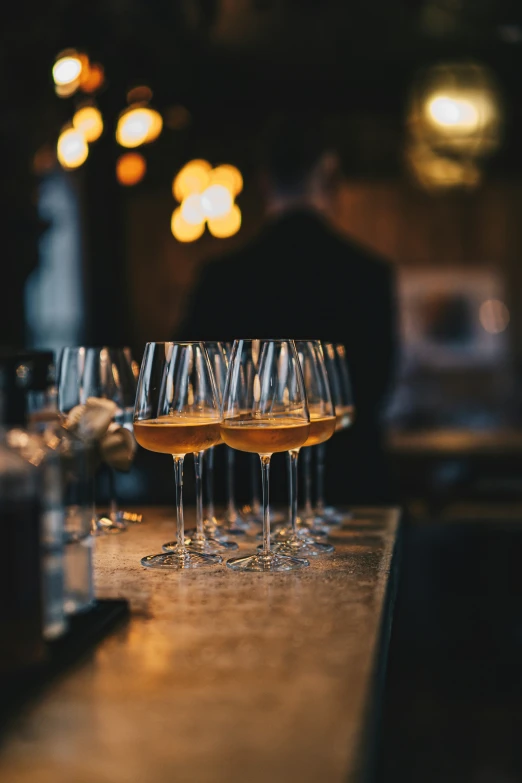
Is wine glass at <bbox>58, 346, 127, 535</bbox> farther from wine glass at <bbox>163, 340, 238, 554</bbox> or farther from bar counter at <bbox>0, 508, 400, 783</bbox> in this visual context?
bar counter at <bbox>0, 508, 400, 783</bbox>

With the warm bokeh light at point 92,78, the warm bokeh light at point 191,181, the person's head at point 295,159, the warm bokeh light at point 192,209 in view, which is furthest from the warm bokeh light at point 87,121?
the warm bokeh light at point 192,209

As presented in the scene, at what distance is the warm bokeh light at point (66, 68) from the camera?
277 centimetres

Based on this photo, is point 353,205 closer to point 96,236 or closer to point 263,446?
point 96,236

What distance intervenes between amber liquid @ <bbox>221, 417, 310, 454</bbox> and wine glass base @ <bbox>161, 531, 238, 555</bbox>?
0.60 feet

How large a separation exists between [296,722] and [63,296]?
6.78 metres

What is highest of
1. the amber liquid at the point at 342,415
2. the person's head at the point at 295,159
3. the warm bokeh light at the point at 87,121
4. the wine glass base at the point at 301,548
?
the warm bokeh light at the point at 87,121

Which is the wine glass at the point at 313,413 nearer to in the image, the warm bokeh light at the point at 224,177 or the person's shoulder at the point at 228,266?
the person's shoulder at the point at 228,266

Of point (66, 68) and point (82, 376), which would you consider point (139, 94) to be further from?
point (82, 376)

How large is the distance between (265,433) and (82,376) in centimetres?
38

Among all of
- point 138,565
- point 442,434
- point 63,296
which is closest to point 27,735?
point 138,565

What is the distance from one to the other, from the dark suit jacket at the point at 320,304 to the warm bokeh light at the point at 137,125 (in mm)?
1178

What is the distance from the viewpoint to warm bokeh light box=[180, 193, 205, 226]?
6332mm

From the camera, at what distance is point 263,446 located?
1.30 meters

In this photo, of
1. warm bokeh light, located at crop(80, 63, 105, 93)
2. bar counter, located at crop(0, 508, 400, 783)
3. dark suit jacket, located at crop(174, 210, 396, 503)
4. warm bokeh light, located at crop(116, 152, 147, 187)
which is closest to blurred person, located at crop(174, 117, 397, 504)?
dark suit jacket, located at crop(174, 210, 396, 503)
